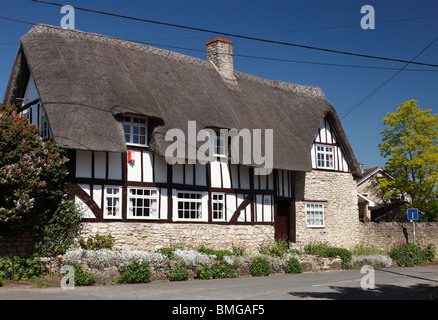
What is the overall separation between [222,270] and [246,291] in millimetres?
4633

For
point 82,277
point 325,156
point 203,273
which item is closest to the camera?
point 82,277

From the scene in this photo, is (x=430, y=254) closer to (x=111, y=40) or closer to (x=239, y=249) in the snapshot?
(x=239, y=249)

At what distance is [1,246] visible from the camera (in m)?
16.3

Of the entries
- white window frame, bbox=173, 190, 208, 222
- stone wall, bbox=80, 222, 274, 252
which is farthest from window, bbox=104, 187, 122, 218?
white window frame, bbox=173, 190, 208, 222

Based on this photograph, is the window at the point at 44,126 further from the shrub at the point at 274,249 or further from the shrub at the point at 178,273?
the shrub at the point at 274,249

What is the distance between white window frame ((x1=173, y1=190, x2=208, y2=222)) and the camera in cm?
1953

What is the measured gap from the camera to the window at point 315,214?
25.0 metres

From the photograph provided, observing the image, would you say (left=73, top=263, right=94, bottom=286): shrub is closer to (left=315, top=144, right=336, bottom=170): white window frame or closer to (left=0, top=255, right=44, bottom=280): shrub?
(left=0, top=255, right=44, bottom=280): shrub

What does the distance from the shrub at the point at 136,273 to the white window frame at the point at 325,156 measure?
12653 mm

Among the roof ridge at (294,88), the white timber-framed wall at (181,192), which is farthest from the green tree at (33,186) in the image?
the roof ridge at (294,88)

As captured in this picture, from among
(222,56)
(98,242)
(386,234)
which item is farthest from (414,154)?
(98,242)

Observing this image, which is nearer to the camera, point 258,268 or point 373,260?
point 258,268

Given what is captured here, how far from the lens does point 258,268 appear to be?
60.0ft
